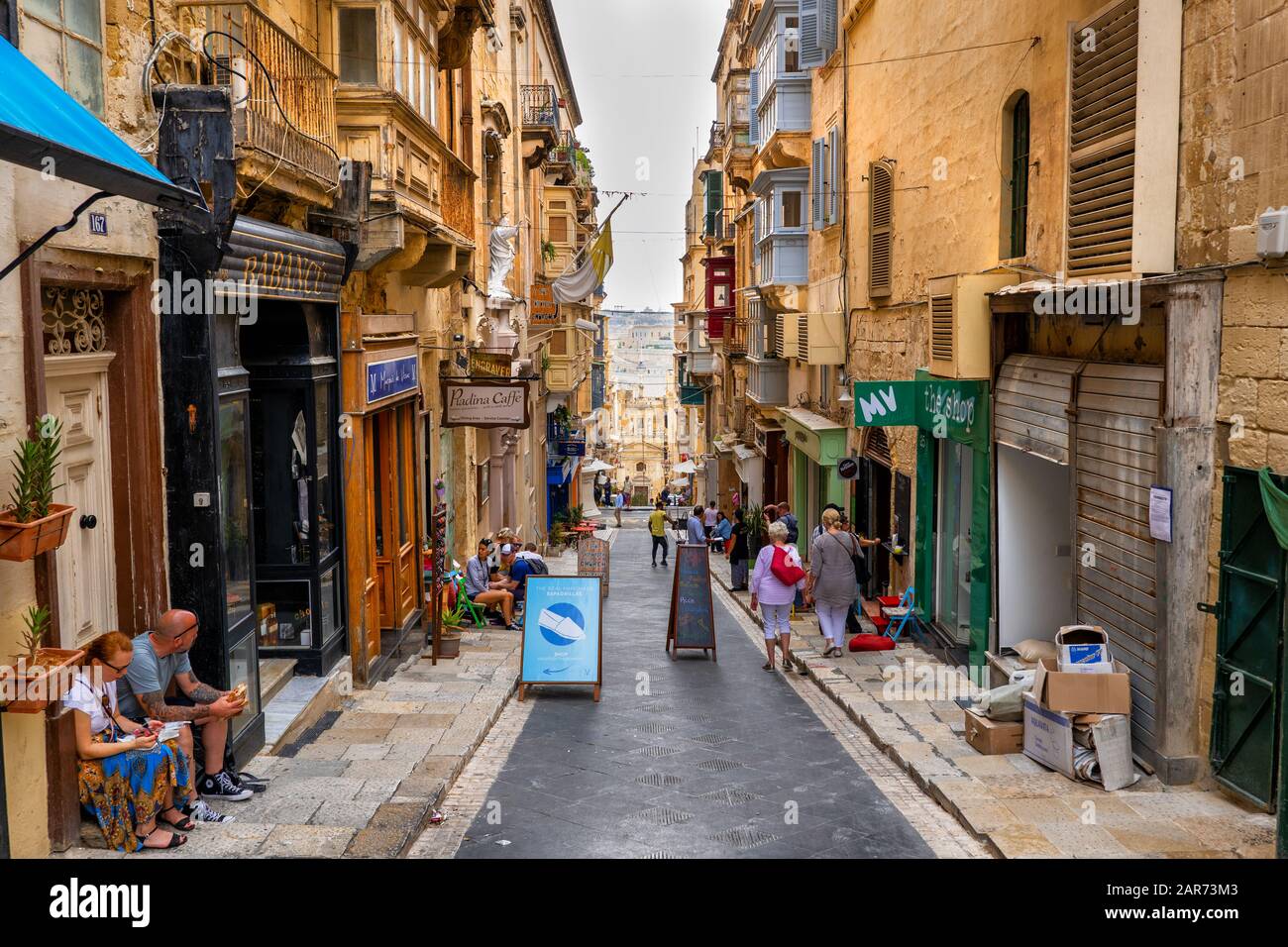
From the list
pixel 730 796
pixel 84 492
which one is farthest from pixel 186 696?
pixel 730 796

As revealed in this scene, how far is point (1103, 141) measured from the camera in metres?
9.27

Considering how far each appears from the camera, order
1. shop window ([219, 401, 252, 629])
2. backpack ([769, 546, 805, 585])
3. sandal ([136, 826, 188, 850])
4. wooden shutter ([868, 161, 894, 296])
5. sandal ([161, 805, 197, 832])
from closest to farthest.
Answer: sandal ([136, 826, 188, 850]) → sandal ([161, 805, 197, 832]) → shop window ([219, 401, 252, 629]) → backpack ([769, 546, 805, 585]) → wooden shutter ([868, 161, 894, 296])

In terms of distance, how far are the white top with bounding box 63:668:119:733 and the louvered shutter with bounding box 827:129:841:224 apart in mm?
17591

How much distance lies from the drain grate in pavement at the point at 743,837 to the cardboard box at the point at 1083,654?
256cm

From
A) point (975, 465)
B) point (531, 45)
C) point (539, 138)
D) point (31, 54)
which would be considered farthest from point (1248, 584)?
point (531, 45)

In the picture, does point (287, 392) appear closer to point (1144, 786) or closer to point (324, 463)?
point (324, 463)

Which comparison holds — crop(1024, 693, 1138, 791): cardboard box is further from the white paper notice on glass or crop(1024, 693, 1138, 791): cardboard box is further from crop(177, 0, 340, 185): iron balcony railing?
crop(177, 0, 340, 185): iron balcony railing

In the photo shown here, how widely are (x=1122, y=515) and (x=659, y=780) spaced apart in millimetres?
3975

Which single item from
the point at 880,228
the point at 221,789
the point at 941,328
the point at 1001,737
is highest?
the point at 880,228

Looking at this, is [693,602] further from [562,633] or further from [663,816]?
[663,816]

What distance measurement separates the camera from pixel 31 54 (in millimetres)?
6555

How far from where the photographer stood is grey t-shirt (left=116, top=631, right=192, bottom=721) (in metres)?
7.52

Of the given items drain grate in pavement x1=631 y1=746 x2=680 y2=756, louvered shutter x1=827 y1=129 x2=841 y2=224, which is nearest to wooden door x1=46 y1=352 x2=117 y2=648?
drain grate in pavement x1=631 y1=746 x2=680 y2=756

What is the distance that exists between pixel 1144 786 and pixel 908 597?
760cm
